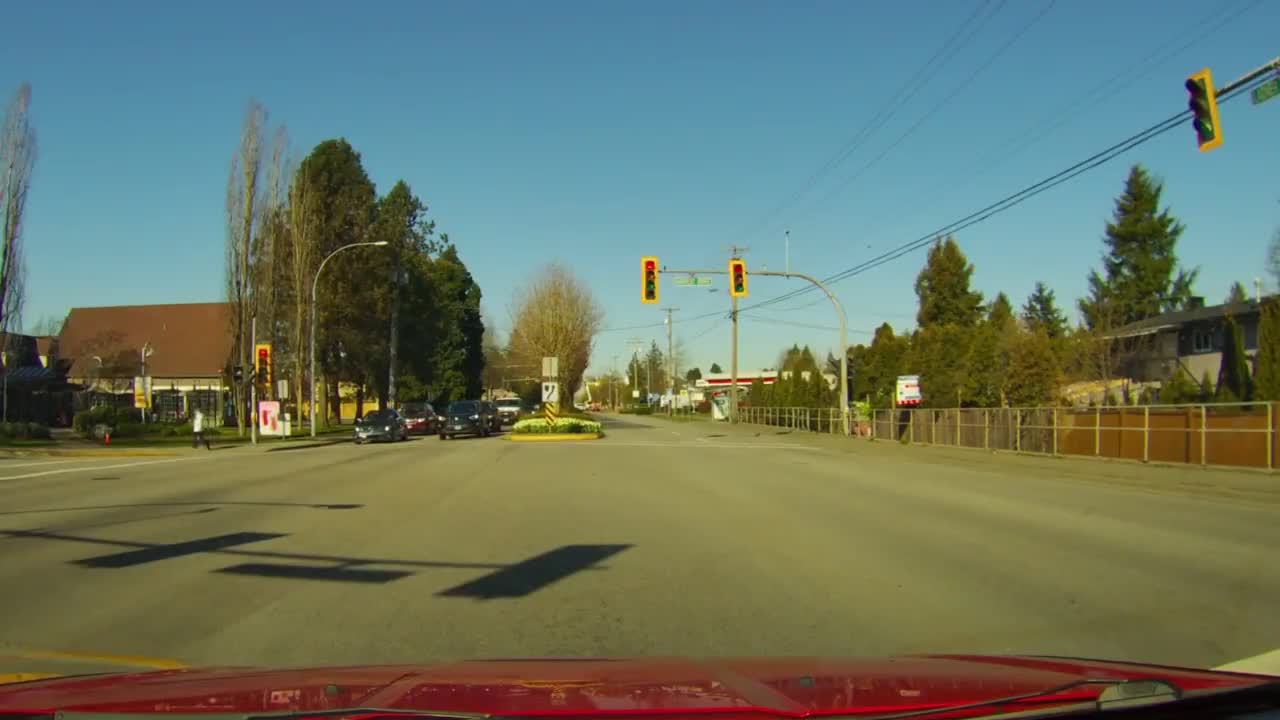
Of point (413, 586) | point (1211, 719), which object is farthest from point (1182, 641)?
point (413, 586)

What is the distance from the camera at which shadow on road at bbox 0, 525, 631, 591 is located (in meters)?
8.37

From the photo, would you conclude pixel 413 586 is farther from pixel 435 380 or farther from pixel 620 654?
pixel 435 380

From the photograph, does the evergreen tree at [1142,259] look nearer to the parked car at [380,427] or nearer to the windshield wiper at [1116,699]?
the parked car at [380,427]

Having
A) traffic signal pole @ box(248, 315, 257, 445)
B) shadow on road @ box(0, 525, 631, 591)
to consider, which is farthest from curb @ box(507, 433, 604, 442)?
shadow on road @ box(0, 525, 631, 591)

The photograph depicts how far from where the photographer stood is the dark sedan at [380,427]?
1626 inches

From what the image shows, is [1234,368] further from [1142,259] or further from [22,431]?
[22,431]

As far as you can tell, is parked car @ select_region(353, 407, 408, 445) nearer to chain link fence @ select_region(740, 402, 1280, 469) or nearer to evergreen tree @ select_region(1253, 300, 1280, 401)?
chain link fence @ select_region(740, 402, 1280, 469)

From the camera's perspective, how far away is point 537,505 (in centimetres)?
1466

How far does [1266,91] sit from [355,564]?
46.5ft

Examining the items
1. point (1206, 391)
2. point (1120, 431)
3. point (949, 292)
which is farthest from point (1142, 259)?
point (1120, 431)

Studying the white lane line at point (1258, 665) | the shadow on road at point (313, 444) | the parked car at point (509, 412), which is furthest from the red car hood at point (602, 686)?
the parked car at point (509, 412)

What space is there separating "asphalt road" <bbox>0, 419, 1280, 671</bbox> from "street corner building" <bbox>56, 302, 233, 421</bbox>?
148 feet

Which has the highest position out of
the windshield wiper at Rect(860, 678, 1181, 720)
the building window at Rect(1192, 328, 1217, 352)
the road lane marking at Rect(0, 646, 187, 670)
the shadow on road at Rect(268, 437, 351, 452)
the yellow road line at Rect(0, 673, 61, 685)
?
the building window at Rect(1192, 328, 1217, 352)

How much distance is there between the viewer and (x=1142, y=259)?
62.2 m
